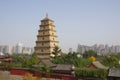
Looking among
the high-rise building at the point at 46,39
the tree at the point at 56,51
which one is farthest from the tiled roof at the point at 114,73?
the high-rise building at the point at 46,39

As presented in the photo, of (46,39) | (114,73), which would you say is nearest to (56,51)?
(46,39)

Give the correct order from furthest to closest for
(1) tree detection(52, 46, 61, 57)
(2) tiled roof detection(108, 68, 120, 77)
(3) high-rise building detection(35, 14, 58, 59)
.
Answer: (3) high-rise building detection(35, 14, 58, 59)
(1) tree detection(52, 46, 61, 57)
(2) tiled roof detection(108, 68, 120, 77)

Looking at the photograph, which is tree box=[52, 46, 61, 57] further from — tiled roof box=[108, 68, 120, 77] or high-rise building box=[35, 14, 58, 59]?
tiled roof box=[108, 68, 120, 77]

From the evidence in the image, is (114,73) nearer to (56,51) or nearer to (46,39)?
(56,51)

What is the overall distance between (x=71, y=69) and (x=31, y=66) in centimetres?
932

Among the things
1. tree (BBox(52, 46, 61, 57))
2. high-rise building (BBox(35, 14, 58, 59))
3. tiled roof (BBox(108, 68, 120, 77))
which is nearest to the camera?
tiled roof (BBox(108, 68, 120, 77))

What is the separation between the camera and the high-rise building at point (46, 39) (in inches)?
2199

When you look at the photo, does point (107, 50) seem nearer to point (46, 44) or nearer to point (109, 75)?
point (46, 44)

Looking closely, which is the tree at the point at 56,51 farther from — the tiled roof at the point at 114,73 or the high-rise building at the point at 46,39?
the tiled roof at the point at 114,73

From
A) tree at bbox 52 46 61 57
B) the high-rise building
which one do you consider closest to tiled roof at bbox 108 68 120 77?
tree at bbox 52 46 61 57

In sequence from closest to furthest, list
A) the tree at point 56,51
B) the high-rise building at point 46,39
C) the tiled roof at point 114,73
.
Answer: the tiled roof at point 114,73
the tree at point 56,51
the high-rise building at point 46,39

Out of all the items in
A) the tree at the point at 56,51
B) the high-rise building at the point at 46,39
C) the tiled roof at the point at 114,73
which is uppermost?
the high-rise building at the point at 46,39

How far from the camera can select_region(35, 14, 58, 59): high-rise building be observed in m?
55.8

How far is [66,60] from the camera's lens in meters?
51.2
